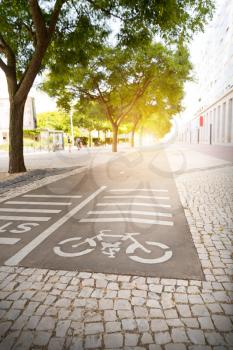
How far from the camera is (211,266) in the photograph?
11.8 ft

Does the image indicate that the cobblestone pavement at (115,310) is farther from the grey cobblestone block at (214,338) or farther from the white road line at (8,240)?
the white road line at (8,240)

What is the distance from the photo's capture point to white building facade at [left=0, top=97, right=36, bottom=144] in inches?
942

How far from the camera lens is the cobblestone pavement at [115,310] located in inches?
91.0

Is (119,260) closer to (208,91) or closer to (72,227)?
(72,227)

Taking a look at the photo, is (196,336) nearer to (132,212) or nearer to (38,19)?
(132,212)

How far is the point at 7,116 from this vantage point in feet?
127

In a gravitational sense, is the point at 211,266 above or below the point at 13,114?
below

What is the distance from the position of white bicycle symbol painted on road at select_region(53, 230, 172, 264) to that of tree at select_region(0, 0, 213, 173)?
8.21 metres

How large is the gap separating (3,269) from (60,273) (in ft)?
2.56

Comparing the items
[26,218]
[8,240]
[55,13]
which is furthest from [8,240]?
[55,13]

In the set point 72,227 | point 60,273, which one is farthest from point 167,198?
point 60,273

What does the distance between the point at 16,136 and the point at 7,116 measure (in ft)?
95.4

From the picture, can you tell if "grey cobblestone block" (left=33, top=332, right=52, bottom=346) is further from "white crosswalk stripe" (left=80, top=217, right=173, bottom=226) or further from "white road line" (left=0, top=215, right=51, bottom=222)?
"white road line" (left=0, top=215, right=51, bottom=222)

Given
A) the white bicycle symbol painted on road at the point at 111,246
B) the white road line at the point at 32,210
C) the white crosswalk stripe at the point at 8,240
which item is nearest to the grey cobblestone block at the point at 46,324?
the white bicycle symbol painted on road at the point at 111,246
